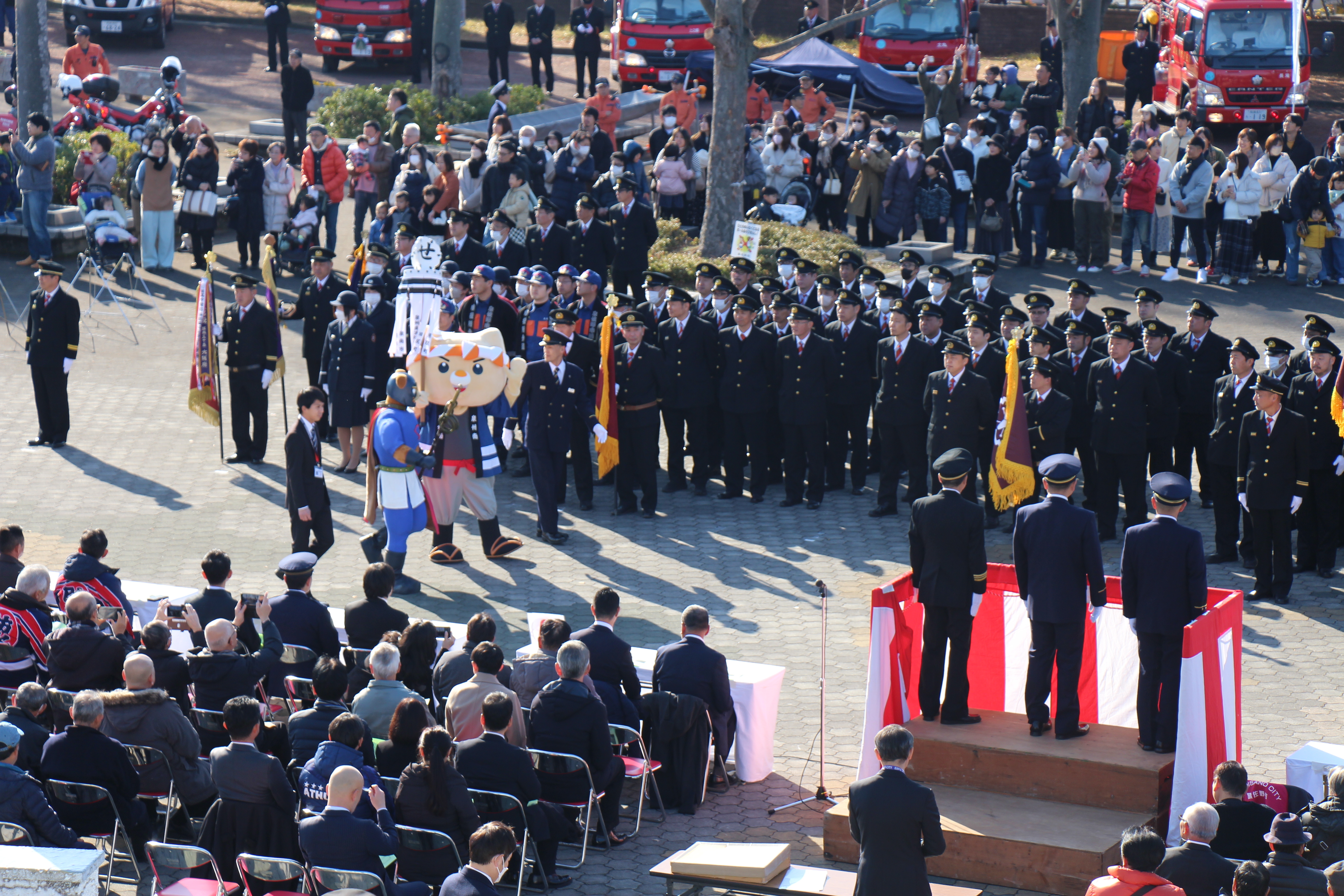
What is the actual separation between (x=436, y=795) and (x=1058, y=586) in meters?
3.48

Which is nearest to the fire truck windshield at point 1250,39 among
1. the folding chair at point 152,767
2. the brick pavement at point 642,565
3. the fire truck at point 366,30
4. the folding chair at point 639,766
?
the fire truck at point 366,30

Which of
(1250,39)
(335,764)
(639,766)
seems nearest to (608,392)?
(639,766)

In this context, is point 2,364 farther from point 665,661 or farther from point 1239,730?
point 1239,730

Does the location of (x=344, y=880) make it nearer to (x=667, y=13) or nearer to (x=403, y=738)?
(x=403, y=738)

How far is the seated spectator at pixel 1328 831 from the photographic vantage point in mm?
7508

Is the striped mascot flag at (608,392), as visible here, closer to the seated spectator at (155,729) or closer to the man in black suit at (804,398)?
the man in black suit at (804,398)

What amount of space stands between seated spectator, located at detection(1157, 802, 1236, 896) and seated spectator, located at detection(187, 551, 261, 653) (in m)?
5.14

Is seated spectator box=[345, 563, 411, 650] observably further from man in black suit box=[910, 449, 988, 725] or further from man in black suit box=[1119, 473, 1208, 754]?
man in black suit box=[1119, 473, 1208, 754]

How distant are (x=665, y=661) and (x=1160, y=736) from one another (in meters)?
2.63

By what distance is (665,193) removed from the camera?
2220cm

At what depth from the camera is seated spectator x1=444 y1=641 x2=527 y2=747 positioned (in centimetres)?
855

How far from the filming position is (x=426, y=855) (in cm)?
771

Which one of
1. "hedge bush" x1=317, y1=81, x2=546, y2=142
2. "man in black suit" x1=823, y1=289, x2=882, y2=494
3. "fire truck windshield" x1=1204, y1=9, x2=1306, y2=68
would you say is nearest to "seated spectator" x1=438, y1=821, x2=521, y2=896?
"man in black suit" x1=823, y1=289, x2=882, y2=494

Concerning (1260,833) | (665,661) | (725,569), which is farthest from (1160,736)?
(725,569)
